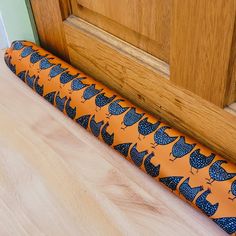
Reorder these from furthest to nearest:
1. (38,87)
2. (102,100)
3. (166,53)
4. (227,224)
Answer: (38,87), (102,100), (166,53), (227,224)

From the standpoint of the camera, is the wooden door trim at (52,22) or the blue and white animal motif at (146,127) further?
the wooden door trim at (52,22)

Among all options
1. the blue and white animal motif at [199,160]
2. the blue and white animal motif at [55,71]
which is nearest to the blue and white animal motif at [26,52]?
the blue and white animal motif at [55,71]

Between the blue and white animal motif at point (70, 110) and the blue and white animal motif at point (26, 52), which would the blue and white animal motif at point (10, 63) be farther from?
the blue and white animal motif at point (70, 110)

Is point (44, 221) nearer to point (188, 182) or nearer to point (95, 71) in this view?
point (188, 182)

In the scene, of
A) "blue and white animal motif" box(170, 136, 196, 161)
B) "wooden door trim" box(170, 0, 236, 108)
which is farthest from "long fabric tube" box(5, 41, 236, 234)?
"wooden door trim" box(170, 0, 236, 108)

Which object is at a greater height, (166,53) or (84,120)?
(166,53)

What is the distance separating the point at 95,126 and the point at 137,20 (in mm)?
230

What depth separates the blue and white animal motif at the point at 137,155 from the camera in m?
0.70

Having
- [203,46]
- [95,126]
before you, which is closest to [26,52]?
[95,126]

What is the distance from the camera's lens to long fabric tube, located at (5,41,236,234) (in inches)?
24.4

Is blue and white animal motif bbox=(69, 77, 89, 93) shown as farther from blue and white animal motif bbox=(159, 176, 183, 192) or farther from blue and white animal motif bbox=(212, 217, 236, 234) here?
blue and white animal motif bbox=(212, 217, 236, 234)

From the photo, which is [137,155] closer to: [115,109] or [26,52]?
[115,109]

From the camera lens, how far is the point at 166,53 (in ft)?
2.29

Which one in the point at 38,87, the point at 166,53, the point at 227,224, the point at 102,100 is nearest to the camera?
the point at 227,224
